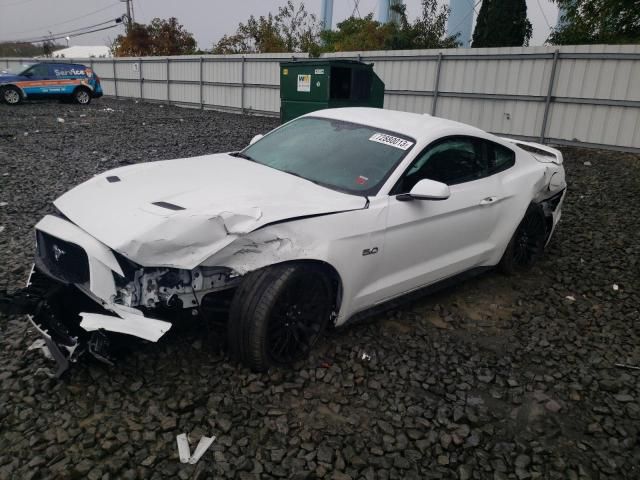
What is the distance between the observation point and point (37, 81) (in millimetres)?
18875

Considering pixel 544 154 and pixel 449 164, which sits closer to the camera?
pixel 449 164

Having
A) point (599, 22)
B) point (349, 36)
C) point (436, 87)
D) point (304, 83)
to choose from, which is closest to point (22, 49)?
point (349, 36)

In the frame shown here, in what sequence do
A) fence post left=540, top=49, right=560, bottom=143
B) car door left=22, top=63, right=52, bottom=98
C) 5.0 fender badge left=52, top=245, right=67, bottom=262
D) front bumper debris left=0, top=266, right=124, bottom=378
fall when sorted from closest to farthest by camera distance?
1. front bumper debris left=0, top=266, right=124, bottom=378
2. 5.0 fender badge left=52, top=245, right=67, bottom=262
3. fence post left=540, top=49, right=560, bottom=143
4. car door left=22, top=63, right=52, bottom=98

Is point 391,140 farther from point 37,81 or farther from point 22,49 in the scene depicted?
point 22,49

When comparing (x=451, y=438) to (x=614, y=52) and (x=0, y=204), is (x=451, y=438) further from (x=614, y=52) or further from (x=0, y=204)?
(x=614, y=52)

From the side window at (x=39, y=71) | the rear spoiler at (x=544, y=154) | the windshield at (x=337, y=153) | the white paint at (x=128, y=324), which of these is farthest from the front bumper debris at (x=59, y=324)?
the side window at (x=39, y=71)

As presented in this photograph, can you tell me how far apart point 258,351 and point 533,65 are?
10844 mm

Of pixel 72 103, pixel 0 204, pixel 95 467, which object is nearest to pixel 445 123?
pixel 95 467

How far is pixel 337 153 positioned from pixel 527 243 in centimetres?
224

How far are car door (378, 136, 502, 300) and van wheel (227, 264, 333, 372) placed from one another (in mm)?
553

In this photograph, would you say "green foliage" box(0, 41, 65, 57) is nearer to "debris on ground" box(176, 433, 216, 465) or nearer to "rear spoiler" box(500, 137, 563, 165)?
"rear spoiler" box(500, 137, 563, 165)

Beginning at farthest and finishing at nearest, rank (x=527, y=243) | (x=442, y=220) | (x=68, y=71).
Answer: (x=68, y=71) → (x=527, y=243) → (x=442, y=220)

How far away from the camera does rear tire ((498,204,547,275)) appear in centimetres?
454

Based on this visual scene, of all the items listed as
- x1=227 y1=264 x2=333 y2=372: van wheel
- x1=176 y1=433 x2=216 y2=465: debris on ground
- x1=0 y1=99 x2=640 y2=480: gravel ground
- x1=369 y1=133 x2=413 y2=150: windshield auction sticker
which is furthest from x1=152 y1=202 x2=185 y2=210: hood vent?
x1=369 y1=133 x2=413 y2=150: windshield auction sticker
